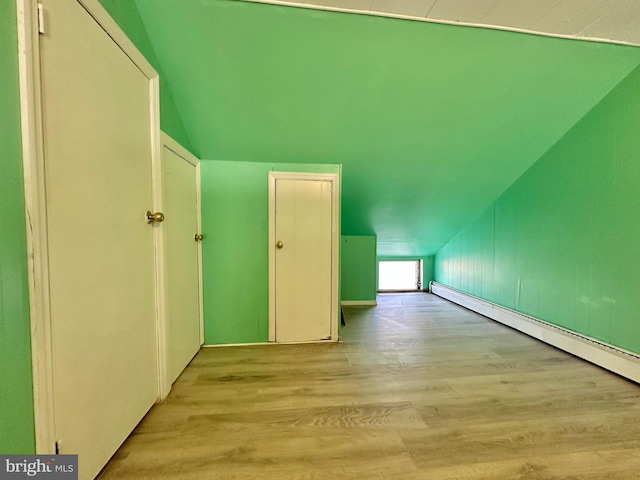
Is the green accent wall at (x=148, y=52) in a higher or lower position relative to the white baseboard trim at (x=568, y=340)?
higher

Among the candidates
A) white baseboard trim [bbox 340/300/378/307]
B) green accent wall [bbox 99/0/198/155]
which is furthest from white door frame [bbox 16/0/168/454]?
white baseboard trim [bbox 340/300/378/307]

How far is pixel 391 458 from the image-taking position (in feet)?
3.26

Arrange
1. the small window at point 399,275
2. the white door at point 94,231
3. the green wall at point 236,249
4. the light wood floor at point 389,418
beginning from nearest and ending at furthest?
the white door at point 94,231 → the light wood floor at point 389,418 → the green wall at point 236,249 → the small window at point 399,275

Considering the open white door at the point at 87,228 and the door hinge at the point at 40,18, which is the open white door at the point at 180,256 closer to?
the open white door at the point at 87,228

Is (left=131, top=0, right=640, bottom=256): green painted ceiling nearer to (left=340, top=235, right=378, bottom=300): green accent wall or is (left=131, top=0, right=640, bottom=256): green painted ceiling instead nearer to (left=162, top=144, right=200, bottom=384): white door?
(left=162, top=144, right=200, bottom=384): white door

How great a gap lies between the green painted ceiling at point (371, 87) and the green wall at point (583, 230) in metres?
0.17

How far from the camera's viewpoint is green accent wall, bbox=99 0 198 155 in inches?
41.3

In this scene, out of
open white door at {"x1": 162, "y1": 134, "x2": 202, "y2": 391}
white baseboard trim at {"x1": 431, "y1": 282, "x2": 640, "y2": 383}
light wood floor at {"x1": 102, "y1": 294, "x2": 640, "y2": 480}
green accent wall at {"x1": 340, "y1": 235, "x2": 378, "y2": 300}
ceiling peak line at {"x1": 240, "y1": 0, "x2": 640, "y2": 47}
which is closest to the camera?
light wood floor at {"x1": 102, "y1": 294, "x2": 640, "y2": 480}

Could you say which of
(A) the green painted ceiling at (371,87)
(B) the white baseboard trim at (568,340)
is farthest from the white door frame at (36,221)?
(B) the white baseboard trim at (568,340)

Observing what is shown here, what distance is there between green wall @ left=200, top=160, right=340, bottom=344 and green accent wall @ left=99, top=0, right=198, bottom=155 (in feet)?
1.22

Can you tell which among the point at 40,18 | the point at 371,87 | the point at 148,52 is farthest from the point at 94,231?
the point at 371,87

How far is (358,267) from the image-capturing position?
126 inches

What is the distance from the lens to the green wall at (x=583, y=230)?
161cm

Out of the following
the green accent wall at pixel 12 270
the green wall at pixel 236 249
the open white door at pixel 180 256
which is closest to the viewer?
the green accent wall at pixel 12 270
